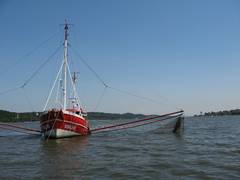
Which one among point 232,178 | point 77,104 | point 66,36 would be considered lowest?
point 232,178

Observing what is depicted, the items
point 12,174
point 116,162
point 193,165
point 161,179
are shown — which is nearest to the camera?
point 161,179

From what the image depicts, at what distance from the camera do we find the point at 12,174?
15617 millimetres

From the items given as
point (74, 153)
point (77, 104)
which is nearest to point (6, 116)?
point (77, 104)

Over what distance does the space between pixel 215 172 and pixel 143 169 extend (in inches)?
124

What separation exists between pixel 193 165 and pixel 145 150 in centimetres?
693

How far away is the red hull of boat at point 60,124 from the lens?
32312 millimetres

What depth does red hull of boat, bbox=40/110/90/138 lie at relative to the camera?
32.3 meters

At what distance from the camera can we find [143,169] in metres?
16.4

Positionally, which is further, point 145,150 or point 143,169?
point 145,150

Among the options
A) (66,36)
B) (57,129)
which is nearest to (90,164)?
(57,129)

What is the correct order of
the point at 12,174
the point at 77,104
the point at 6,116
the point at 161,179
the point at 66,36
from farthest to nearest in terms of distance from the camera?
the point at 6,116, the point at 77,104, the point at 66,36, the point at 12,174, the point at 161,179

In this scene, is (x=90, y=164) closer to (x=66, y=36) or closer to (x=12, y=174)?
(x=12, y=174)

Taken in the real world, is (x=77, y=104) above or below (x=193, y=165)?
above

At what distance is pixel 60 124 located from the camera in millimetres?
32656
